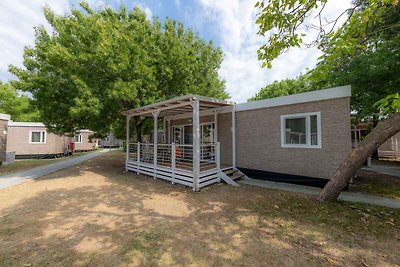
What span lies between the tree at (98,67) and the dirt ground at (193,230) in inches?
184

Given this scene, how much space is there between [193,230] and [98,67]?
28.7ft

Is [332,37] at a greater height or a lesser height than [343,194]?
greater

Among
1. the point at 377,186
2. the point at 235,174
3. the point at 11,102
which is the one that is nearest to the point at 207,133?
the point at 235,174

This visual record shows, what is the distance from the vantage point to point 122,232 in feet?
13.5

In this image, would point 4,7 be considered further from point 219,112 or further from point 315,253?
point 315,253

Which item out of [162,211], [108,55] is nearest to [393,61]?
[162,211]

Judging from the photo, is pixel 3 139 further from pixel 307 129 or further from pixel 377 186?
pixel 377 186

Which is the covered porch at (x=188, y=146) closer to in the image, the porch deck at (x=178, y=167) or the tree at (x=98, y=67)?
the porch deck at (x=178, y=167)

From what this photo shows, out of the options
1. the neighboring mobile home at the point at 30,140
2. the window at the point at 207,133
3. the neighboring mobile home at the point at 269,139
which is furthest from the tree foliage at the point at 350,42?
the neighboring mobile home at the point at 30,140

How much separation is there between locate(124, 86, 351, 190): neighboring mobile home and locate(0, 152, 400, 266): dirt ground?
4.93ft

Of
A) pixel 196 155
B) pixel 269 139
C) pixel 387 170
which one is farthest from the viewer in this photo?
pixel 387 170

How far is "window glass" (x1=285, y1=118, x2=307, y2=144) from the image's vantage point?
773 centimetres

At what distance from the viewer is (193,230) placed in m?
4.20

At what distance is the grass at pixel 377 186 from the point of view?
670 centimetres
